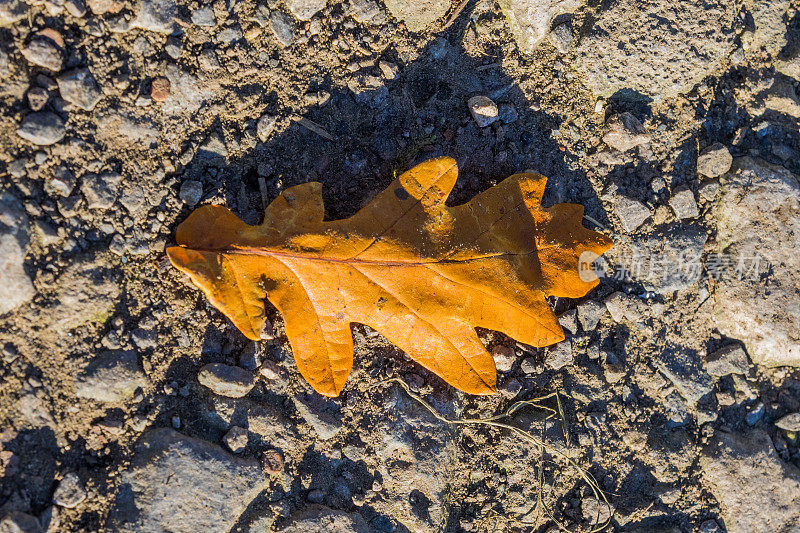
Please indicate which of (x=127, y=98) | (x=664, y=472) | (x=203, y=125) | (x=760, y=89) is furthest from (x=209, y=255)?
(x=760, y=89)

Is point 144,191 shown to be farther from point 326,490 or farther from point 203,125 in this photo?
point 326,490

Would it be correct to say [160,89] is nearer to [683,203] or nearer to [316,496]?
[316,496]

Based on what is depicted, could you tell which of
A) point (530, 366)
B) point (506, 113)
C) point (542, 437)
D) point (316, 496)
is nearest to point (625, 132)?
point (506, 113)

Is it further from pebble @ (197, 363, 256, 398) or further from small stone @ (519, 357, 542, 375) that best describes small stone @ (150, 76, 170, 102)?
small stone @ (519, 357, 542, 375)

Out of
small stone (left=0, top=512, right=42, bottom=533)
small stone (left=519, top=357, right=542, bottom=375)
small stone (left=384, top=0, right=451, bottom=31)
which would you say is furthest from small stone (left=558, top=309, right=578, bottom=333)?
small stone (left=0, top=512, right=42, bottom=533)

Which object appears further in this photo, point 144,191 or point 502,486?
point 502,486

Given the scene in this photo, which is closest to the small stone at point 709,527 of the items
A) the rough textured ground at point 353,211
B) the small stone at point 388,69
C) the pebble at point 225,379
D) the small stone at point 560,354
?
the rough textured ground at point 353,211
